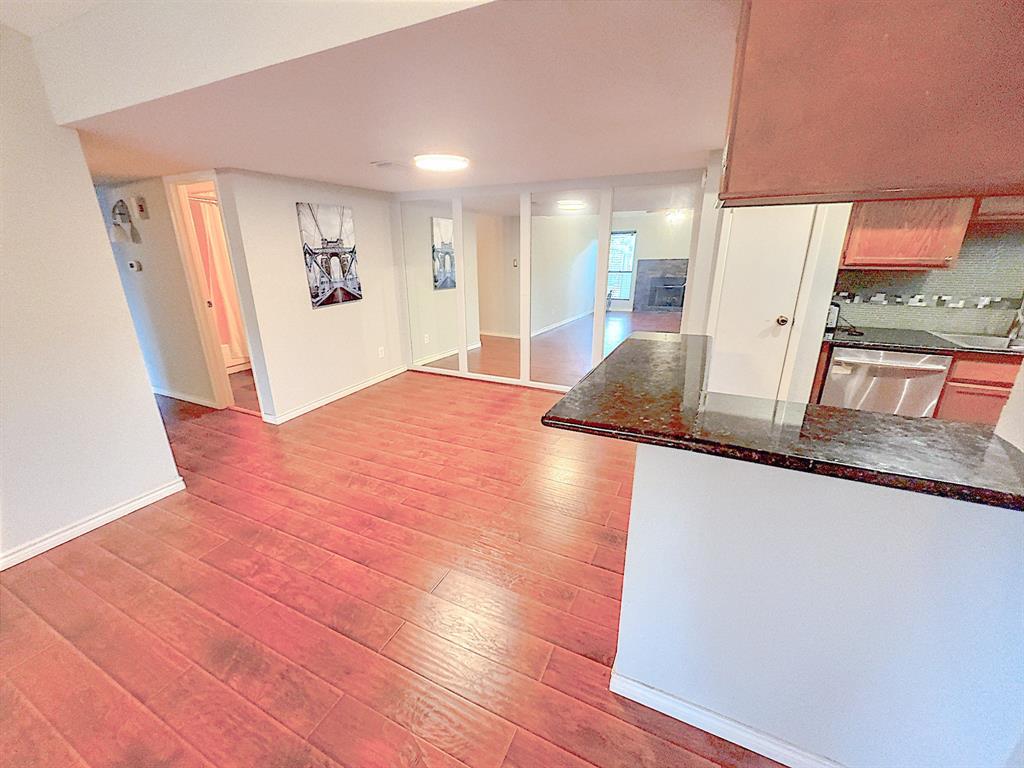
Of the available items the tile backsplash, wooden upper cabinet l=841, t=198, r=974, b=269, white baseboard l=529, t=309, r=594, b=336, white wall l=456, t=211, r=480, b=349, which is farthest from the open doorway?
the tile backsplash

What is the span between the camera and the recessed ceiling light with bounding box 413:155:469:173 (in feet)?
8.32

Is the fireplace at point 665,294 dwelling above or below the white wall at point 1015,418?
below

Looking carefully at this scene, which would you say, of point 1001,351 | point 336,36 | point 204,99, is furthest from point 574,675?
point 1001,351

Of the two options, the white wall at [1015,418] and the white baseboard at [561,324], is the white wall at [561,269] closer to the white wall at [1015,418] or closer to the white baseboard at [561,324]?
the white baseboard at [561,324]

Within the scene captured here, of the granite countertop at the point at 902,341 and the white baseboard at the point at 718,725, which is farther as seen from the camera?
the granite countertop at the point at 902,341

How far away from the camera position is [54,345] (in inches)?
75.2

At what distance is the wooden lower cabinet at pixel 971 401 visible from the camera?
2506 mm

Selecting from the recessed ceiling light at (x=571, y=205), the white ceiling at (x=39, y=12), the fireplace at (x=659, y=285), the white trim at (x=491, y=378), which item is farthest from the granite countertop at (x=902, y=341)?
the fireplace at (x=659, y=285)

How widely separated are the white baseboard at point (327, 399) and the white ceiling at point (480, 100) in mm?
1944

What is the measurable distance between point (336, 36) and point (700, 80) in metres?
1.20

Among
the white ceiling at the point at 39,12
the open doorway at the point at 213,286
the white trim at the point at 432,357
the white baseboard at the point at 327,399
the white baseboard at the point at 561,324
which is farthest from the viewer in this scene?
the white baseboard at the point at 561,324

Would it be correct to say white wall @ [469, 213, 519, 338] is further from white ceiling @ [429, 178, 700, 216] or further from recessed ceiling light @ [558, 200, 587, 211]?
recessed ceiling light @ [558, 200, 587, 211]

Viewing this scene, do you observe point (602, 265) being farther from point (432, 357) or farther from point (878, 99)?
point (878, 99)

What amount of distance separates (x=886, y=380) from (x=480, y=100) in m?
3.12
